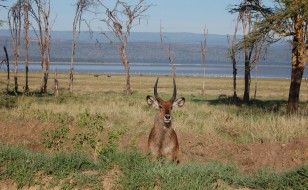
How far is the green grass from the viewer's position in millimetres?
8820

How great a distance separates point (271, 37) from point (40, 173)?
52.0ft

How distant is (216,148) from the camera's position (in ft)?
49.1

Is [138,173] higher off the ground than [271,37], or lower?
lower

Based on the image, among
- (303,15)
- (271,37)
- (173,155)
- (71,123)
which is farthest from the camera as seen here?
(271,37)

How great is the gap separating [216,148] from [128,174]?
6.43 metres

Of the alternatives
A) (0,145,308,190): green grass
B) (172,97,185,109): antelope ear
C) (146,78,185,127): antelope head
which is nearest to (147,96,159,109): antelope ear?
(146,78,185,127): antelope head

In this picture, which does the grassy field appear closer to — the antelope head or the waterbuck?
the waterbuck

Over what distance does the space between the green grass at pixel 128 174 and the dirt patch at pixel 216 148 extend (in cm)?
373

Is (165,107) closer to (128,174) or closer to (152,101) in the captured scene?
(152,101)

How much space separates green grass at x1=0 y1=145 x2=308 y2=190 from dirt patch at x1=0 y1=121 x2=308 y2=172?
12.2ft

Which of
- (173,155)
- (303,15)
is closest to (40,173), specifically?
(173,155)

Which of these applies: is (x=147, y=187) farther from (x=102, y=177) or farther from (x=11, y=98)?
(x=11, y=98)

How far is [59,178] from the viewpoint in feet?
30.7

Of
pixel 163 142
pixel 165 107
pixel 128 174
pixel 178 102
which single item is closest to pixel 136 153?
pixel 128 174
